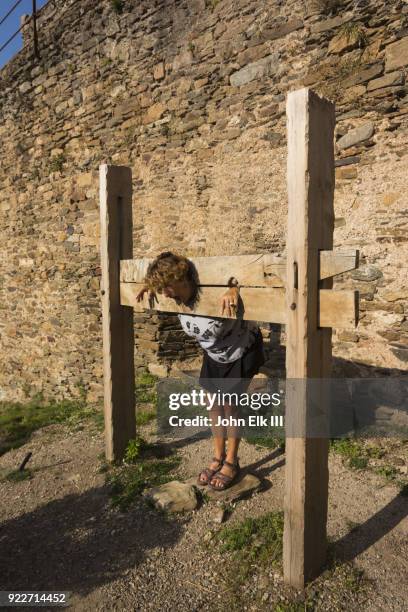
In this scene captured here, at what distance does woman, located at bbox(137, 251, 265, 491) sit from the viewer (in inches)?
103

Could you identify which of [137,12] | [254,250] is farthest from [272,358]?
[137,12]

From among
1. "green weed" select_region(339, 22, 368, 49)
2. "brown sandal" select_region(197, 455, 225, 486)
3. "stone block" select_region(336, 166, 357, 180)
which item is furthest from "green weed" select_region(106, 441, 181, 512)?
"green weed" select_region(339, 22, 368, 49)

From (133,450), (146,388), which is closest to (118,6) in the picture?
(146,388)

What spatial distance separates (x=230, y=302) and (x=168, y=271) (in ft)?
1.52

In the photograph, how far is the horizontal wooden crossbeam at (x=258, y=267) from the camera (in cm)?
194

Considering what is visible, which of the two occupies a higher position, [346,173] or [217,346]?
[346,173]

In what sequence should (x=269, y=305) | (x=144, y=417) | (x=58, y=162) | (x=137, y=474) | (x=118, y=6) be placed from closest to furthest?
(x=269, y=305) < (x=137, y=474) < (x=144, y=417) < (x=118, y=6) < (x=58, y=162)

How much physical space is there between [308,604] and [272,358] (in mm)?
2893

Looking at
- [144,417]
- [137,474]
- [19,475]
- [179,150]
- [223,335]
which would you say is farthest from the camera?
[179,150]

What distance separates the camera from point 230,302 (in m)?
2.36

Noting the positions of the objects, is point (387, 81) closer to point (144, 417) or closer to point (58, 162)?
point (144, 417)

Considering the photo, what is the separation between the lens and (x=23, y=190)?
25.1 ft

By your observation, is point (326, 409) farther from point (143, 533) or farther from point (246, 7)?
point (246, 7)

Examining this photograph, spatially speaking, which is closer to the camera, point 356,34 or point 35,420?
point 356,34
